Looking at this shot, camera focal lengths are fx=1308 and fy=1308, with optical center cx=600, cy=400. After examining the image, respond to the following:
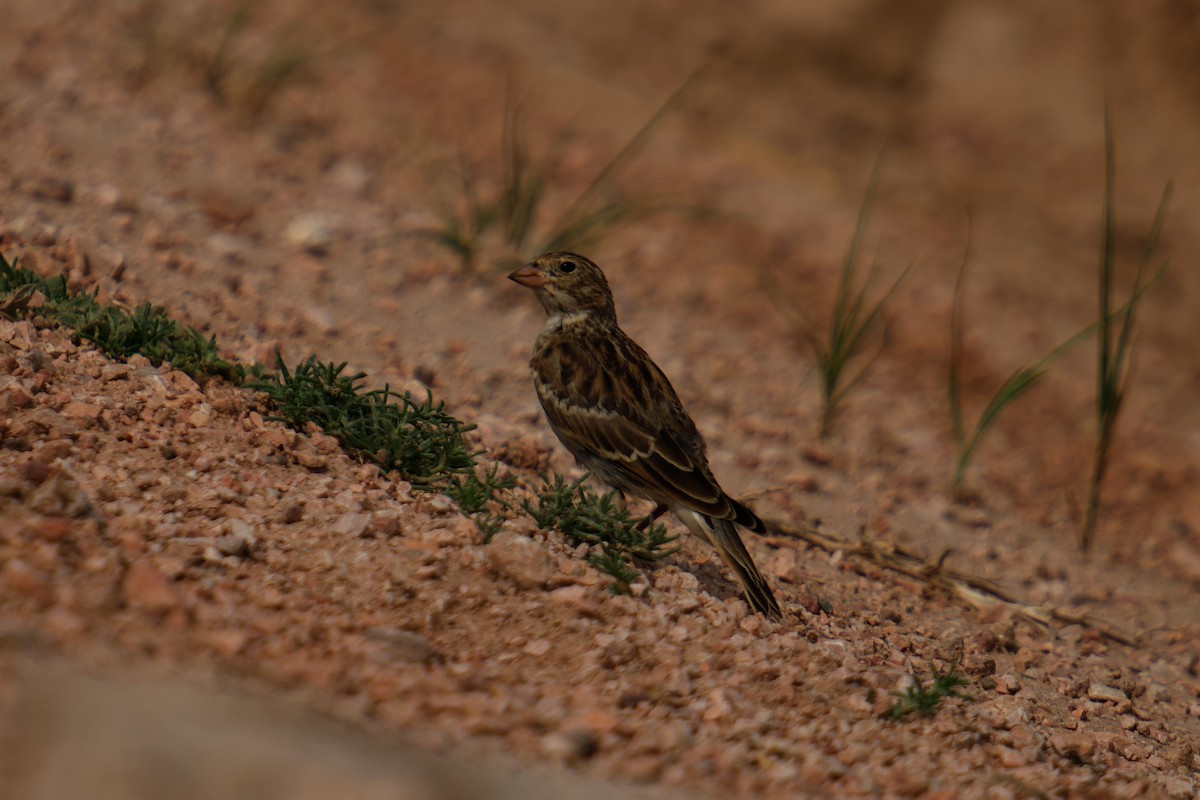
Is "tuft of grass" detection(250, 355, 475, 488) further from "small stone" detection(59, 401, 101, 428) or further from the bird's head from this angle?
the bird's head

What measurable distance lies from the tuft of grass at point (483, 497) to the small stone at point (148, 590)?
1159 mm

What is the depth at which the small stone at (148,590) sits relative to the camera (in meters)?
3.82

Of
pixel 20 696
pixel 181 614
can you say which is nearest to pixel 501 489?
pixel 181 614

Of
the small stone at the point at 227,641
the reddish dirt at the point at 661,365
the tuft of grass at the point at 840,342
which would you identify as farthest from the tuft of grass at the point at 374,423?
the tuft of grass at the point at 840,342

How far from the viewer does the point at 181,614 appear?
3.80 m

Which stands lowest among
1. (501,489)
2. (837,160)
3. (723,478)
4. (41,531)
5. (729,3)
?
(41,531)

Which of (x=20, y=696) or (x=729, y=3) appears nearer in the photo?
(x=20, y=696)

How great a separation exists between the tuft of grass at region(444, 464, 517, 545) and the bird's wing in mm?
444

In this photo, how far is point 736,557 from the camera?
16.0ft

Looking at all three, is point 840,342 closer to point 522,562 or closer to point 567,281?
point 567,281

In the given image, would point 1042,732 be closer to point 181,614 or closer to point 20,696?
point 181,614

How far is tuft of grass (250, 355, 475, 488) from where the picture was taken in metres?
5.07

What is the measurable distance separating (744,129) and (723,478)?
405cm

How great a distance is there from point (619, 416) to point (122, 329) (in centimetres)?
204
